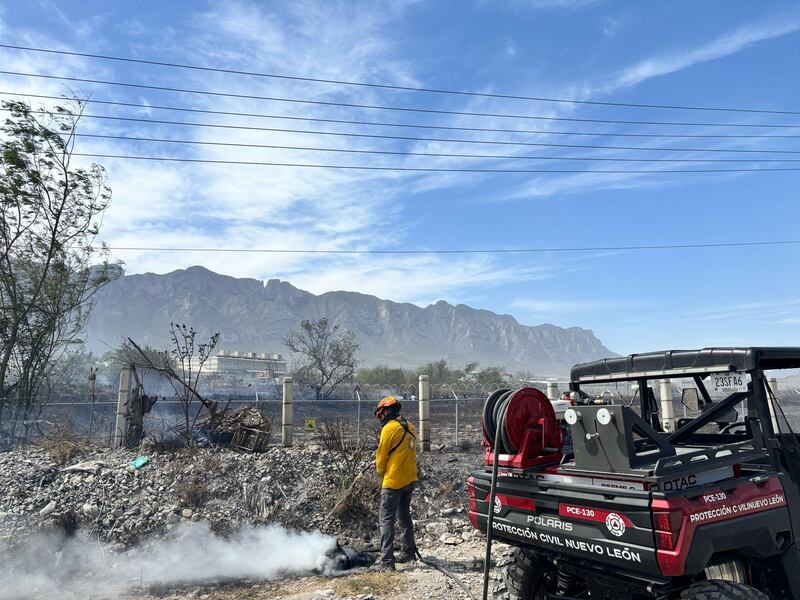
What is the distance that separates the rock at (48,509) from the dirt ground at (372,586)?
3355 mm

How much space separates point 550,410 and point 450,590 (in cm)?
273

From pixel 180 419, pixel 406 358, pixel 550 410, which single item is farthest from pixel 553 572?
pixel 406 358

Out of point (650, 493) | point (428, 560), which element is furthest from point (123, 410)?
point (650, 493)

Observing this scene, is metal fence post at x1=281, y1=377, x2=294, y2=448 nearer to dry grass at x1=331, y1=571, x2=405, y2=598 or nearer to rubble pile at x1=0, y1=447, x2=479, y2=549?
rubble pile at x1=0, y1=447, x2=479, y2=549

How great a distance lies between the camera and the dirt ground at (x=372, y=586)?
5938 mm

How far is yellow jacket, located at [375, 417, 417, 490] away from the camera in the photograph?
6.90 m

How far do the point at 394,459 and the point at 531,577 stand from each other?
261 cm

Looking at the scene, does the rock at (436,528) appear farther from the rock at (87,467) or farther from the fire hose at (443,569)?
the rock at (87,467)

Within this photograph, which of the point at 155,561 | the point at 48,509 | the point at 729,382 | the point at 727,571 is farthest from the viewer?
the point at 48,509

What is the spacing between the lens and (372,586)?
6133mm

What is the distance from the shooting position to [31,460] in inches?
434

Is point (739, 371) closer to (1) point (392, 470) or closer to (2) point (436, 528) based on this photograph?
(1) point (392, 470)

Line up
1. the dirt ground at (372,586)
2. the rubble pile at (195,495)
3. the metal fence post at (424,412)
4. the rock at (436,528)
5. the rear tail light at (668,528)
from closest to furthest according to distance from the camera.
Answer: the rear tail light at (668,528), the dirt ground at (372,586), the rubble pile at (195,495), the rock at (436,528), the metal fence post at (424,412)

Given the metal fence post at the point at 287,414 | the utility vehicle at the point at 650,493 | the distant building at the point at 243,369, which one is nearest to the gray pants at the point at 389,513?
the utility vehicle at the point at 650,493
